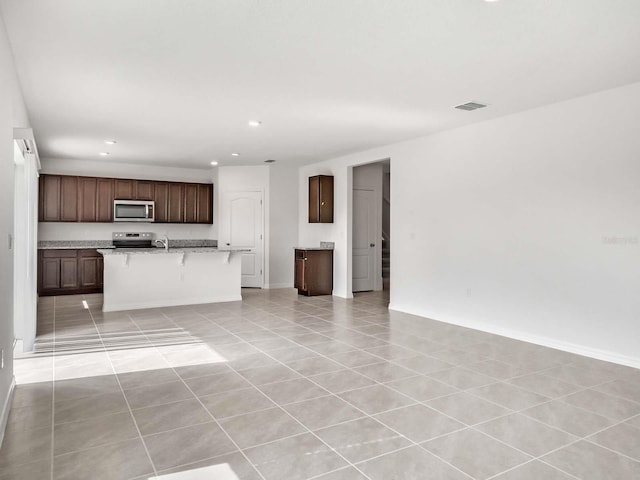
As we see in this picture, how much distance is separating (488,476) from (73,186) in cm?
895

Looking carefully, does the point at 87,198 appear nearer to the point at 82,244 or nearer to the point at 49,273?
the point at 82,244

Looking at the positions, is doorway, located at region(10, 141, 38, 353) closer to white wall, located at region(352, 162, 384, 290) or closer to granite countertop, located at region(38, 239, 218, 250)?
granite countertop, located at region(38, 239, 218, 250)

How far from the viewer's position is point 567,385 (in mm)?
3707

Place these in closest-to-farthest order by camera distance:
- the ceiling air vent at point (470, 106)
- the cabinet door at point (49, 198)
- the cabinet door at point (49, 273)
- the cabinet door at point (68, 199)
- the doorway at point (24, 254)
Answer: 1. the doorway at point (24, 254)
2. the ceiling air vent at point (470, 106)
3. the cabinet door at point (49, 273)
4. the cabinet door at point (49, 198)
5. the cabinet door at point (68, 199)

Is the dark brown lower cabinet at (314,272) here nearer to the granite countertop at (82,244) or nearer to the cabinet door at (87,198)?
the granite countertop at (82,244)

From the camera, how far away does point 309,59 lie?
373cm

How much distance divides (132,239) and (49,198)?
168 centimetres

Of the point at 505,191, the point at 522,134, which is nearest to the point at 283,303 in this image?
the point at 505,191

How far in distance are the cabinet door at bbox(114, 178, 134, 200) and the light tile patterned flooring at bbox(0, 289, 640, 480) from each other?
14.0ft

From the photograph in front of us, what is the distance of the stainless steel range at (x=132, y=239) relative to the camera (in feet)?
31.1

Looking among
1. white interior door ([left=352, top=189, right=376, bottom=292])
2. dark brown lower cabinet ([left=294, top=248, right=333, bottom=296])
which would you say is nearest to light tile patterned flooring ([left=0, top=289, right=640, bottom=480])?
dark brown lower cabinet ([left=294, top=248, right=333, bottom=296])

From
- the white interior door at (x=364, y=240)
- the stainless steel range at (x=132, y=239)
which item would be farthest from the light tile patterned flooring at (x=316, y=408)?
the stainless steel range at (x=132, y=239)

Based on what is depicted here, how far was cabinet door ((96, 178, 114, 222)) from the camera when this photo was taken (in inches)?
360

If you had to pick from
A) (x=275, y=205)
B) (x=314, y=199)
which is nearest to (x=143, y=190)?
(x=275, y=205)
